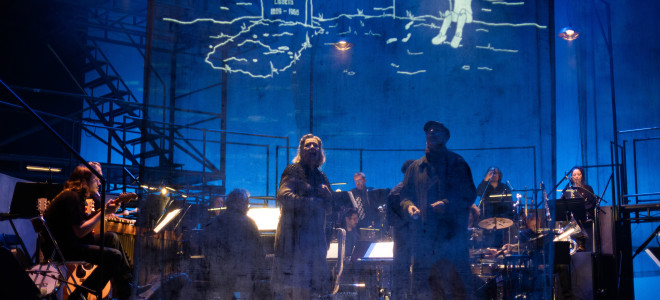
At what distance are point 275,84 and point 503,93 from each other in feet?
6.94

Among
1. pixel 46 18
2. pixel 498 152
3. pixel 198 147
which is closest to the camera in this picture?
pixel 498 152

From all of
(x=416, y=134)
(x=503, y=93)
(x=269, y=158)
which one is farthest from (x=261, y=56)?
(x=503, y=93)

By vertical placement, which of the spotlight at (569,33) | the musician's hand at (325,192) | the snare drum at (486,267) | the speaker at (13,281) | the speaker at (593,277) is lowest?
the speaker at (593,277)

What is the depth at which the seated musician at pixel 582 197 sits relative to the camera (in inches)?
251

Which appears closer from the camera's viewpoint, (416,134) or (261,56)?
(416,134)

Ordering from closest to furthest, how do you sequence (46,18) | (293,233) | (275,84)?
(293,233)
(275,84)
(46,18)

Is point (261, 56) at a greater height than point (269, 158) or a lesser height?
greater

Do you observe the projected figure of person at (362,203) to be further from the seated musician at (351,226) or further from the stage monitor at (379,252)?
the stage monitor at (379,252)

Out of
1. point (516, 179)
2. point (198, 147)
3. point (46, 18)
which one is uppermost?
point (46, 18)

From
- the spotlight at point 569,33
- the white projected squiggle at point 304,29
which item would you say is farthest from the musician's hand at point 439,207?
the spotlight at point 569,33

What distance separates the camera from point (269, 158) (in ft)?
18.1

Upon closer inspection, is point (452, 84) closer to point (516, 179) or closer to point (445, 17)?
point (445, 17)

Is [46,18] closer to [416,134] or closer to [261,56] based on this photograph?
[261,56]

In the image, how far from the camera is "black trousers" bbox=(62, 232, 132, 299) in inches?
182
